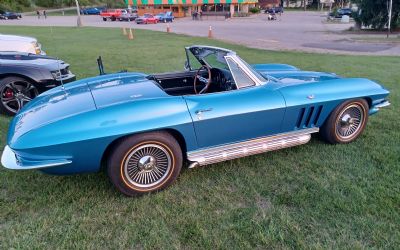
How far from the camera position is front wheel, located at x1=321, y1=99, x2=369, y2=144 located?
3582mm

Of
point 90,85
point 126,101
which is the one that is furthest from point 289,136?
point 90,85

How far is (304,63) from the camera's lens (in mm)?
9688

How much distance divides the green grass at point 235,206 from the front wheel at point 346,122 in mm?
137

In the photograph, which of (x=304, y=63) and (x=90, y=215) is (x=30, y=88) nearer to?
(x=90, y=215)

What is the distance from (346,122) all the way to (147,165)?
2.51 meters

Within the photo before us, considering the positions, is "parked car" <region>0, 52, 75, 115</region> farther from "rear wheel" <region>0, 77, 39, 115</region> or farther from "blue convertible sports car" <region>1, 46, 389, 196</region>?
"blue convertible sports car" <region>1, 46, 389, 196</region>

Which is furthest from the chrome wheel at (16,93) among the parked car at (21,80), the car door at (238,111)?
the car door at (238,111)

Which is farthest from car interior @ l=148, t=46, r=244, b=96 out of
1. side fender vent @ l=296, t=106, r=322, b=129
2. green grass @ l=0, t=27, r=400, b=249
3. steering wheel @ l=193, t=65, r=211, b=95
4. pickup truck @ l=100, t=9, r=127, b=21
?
pickup truck @ l=100, t=9, r=127, b=21

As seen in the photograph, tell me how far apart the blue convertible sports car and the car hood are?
0.04 feet

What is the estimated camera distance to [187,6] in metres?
49.5

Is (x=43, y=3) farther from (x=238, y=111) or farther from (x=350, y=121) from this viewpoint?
(x=350, y=121)

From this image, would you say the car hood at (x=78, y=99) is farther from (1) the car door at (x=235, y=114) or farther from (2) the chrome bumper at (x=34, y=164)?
(1) the car door at (x=235, y=114)

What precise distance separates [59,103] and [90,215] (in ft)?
3.78

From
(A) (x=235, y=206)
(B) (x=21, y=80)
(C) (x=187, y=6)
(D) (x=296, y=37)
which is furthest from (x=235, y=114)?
(C) (x=187, y=6)
